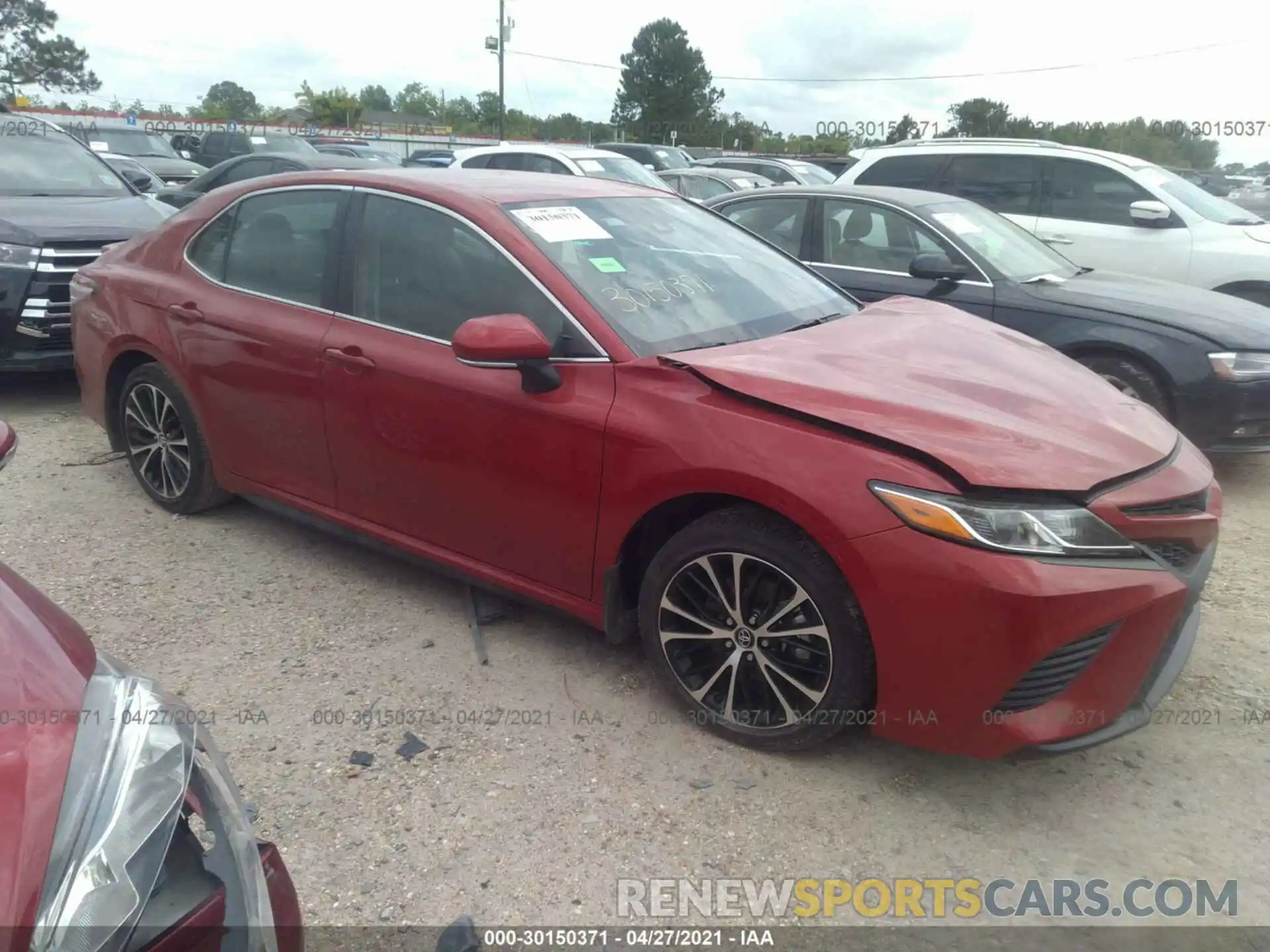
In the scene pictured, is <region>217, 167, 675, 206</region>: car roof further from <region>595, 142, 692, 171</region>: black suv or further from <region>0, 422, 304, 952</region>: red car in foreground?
<region>595, 142, 692, 171</region>: black suv

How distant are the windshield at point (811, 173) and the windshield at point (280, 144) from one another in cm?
789

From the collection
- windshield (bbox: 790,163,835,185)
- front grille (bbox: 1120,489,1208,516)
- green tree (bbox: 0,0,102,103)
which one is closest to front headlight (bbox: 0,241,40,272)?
front grille (bbox: 1120,489,1208,516)

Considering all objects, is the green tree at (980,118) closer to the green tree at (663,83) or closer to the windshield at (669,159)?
the windshield at (669,159)

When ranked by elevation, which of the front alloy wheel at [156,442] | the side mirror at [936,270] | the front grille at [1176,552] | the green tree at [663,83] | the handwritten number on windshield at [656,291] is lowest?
the front alloy wheel at [156,442]

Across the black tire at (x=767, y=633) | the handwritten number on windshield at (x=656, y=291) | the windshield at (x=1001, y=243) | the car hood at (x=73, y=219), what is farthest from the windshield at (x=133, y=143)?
the black tire at (x=767, y=633)

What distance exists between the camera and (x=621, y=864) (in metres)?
2.50

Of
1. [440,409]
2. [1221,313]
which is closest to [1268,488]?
[1221,313]

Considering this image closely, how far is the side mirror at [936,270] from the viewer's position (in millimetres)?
5434

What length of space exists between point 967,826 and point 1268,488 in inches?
150

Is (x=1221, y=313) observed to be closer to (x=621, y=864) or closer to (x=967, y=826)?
(x=967, y=826)

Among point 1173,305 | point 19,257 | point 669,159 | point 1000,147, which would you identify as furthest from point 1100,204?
point 669,159

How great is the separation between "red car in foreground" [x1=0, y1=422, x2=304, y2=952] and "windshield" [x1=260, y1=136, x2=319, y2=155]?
15.5m

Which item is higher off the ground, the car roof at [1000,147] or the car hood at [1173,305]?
the car roof at [1000,147]

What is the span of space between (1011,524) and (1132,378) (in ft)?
11.0
